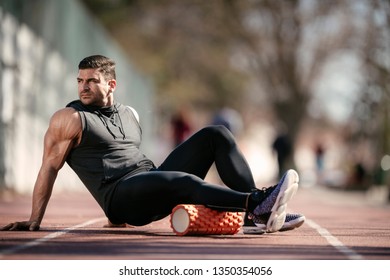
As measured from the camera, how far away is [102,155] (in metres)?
9.30

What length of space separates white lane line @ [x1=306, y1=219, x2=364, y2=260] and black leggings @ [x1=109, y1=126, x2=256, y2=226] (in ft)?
2.69

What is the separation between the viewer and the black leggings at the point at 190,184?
8922mm

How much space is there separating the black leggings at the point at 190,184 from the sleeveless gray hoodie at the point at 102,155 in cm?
14

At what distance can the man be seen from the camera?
8938mm

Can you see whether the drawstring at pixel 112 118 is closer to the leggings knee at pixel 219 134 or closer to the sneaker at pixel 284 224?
the leggings knee at pixel 219 134

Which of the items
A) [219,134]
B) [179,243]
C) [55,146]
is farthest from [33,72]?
[179,243]

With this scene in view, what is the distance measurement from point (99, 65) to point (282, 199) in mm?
1912

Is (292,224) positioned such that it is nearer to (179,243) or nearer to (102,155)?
(179,243)

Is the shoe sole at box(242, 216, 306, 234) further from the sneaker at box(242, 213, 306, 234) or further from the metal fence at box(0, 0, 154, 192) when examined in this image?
the metal fence at box(0, 0, 154, 192)

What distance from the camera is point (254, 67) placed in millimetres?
51125

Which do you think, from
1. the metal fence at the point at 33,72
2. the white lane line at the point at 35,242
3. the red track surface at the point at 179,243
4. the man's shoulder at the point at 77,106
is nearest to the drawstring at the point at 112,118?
the man's shoulder at the point at 77,106

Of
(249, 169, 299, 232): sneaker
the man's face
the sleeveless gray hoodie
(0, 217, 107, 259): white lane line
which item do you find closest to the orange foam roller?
(249, 169, 299, 232): sneaker

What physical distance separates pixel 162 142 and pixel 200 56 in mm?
26731
